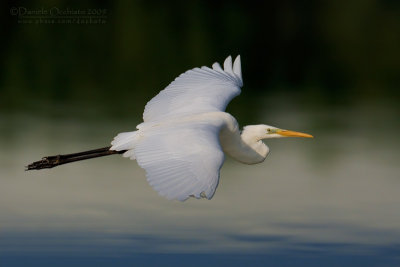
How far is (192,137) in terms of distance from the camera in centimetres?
584

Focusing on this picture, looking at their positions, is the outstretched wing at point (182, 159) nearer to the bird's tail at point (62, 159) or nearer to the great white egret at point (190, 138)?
the great white egret at point (190, 138)

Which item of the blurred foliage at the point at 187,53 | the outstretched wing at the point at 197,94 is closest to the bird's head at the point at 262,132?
the outstretched wing at the point at 197,94

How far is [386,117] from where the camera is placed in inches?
529

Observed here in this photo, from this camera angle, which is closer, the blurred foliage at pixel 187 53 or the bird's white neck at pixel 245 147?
the bird's white neck at pixel 245 147

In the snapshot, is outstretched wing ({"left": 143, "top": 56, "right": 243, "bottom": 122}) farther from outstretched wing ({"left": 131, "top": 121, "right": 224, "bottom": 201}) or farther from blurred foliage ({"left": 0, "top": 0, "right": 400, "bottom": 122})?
blurred foliage ({"left": 0, "top": 0, "right": 400, "bottom": 122})

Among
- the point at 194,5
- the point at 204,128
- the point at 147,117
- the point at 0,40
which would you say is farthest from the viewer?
the point at 194,5

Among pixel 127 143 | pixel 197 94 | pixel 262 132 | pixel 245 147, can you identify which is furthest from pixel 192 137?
pixel 197 94

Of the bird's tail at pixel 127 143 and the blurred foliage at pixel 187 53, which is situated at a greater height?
the blurred foliage at pixel 187 53

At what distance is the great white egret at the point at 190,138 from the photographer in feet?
17.4

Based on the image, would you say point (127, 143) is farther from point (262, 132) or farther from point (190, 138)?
point (262, 132)

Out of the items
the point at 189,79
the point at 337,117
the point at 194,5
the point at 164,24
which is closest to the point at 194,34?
the point at 164,24

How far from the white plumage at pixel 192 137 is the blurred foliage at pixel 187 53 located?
5330mm

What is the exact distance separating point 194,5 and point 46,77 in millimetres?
5543

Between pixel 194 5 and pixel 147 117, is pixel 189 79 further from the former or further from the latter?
pixel 194 5
